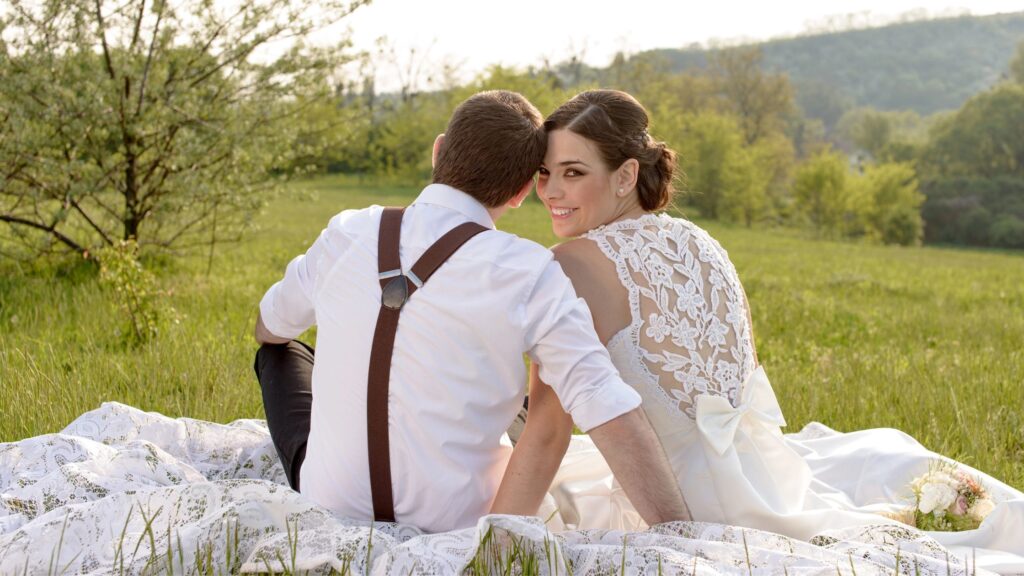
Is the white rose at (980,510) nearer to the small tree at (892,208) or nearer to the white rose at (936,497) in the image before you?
the white rose at (936,497)

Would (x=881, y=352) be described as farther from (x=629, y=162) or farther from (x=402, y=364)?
(x=402, y=364)

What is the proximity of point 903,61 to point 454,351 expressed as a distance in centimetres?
20042

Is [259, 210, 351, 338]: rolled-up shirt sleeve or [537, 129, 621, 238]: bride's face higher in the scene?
[537, 129, 621, 238]: bride's face

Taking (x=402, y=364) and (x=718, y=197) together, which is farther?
(x=718, y=197)

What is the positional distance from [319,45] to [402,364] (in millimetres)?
7960

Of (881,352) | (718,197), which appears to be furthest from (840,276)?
(718,197)

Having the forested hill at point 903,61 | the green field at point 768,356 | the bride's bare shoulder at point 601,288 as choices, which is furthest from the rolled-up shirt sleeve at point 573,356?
the forested hill at point 903,61

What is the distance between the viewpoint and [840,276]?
16016mm

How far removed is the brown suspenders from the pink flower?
235 cm

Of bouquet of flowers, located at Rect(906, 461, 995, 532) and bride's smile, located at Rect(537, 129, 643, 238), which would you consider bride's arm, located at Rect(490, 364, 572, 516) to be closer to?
bride's smile, located at Rect(537, 129, 643, 238)

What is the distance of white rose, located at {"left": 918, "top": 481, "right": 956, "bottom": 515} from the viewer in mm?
3887

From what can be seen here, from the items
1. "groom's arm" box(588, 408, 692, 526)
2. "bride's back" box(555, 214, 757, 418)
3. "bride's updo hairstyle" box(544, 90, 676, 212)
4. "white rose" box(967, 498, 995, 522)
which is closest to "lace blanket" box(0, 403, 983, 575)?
"groom's arm" box(588, 408, 692, 526)

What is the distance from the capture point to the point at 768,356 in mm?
8367

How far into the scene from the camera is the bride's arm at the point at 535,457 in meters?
3.04
